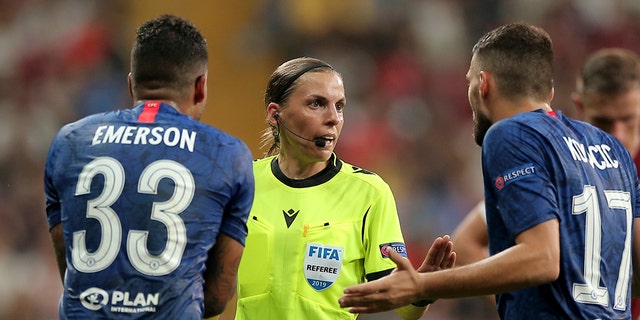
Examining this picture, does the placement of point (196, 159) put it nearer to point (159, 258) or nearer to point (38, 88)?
point (159, 258)

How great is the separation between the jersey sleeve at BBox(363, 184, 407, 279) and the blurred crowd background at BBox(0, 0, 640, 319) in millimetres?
6153

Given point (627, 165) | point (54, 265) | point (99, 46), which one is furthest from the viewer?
point (99, 46)

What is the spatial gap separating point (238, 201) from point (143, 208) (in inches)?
16.5

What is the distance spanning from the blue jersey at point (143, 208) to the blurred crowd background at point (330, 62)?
285 inches

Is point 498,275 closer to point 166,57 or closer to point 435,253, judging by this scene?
point 435,253

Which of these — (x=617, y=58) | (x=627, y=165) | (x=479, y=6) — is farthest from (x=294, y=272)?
(x=479, y=6)

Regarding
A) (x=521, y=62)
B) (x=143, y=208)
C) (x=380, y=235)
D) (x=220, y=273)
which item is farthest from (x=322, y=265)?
(x=521, y=62)

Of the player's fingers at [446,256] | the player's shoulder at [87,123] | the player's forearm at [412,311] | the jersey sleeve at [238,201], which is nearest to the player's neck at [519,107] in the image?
the player's fingers at [446,256]

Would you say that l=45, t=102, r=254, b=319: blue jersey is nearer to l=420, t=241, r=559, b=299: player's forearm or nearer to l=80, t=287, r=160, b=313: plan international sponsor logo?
l=80, t=287, r=160, b=313: plan international sponsor logo

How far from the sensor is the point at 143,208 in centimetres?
411

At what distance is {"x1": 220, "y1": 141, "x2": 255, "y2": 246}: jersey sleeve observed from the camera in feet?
14.1

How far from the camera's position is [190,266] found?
416 cm

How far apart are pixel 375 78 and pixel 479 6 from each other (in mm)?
1670

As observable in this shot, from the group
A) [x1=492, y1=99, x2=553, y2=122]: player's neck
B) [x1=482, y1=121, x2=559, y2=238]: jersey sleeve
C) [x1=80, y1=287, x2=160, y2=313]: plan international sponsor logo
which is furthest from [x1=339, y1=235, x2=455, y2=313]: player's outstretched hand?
[x1=492, y1=99, x2=553, y2=122]: player's neck
